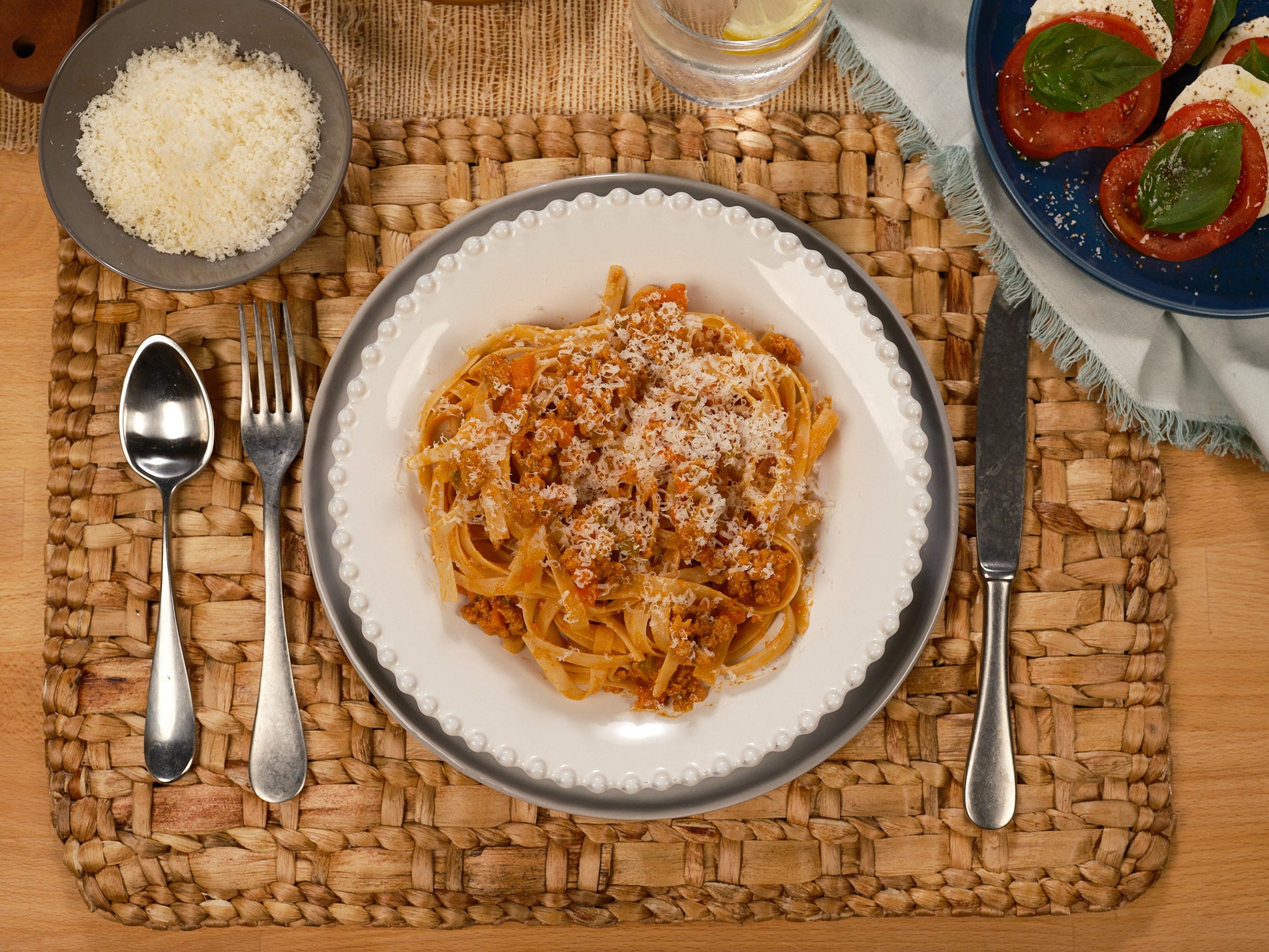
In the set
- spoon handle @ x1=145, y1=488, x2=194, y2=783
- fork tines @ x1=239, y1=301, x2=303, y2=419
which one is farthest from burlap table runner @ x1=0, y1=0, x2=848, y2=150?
spoon handle @ x1=145, y1=488, x2=194, y2=783

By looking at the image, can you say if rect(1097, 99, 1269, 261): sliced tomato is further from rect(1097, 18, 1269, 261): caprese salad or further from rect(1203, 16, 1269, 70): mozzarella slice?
rect(1203, 16, 1269, 70): mozzarella slice

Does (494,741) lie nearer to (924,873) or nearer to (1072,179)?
(924,873)

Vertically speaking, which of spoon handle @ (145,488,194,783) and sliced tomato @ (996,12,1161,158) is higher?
sliced tomato @ (996,12,1161,158)

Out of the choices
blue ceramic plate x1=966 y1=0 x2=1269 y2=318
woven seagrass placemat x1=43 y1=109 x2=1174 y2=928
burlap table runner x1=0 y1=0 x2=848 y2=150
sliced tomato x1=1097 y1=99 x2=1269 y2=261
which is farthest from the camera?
burlap table runner x1=0 y1=0 x2=848 y2=150

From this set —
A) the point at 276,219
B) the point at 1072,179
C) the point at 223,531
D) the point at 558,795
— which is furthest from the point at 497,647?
the point at 1072,179

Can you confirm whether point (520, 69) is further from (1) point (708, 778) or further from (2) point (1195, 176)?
(1) point (708, 778)

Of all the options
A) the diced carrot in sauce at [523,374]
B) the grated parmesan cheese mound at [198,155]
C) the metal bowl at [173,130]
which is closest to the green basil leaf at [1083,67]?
the diced carrot in sauce at [523,374]

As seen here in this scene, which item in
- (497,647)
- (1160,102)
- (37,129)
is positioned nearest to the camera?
(497,647)
